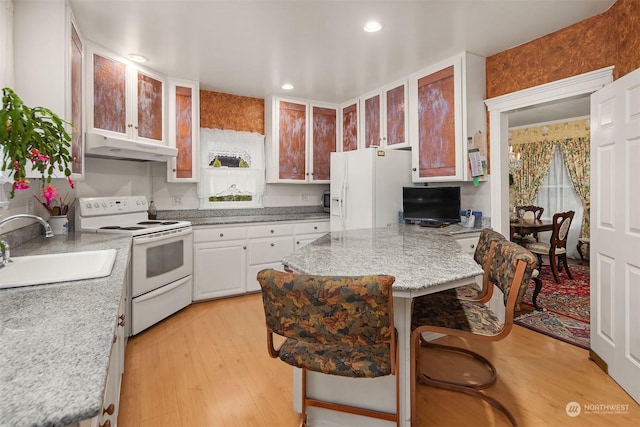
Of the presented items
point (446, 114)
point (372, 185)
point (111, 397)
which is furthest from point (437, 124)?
point (111, 397)

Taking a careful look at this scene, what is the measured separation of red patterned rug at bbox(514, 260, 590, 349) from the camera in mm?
2744

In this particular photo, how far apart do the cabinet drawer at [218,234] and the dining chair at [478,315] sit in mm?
2330

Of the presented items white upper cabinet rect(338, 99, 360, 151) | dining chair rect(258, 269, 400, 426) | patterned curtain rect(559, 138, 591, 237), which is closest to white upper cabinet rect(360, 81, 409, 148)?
white upper cabinet rect(338, 99, 360, 151)

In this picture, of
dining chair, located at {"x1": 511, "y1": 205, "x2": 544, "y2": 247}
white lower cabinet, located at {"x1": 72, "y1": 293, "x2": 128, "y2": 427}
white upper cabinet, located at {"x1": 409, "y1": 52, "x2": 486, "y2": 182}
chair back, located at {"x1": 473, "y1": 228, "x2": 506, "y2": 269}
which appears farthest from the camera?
dining chair, located at {"x1": 511, "y1": 205, "x2": 544, "y2": 247}

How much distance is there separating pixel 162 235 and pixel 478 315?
250 centimetres

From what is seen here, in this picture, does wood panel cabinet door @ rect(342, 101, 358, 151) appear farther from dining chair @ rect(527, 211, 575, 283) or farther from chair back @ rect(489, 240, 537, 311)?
chair back @ rect(489, 240, 537, 311)

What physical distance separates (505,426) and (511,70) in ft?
9.07

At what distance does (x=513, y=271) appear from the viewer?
4.85ft

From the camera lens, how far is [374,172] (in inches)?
139

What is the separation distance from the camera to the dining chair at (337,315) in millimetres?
1104

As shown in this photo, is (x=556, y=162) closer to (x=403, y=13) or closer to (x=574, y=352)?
(x=574, y=352)

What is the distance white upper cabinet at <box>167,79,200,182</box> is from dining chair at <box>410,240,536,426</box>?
2866 millimetres

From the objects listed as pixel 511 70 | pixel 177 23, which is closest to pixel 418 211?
pixel 511 70

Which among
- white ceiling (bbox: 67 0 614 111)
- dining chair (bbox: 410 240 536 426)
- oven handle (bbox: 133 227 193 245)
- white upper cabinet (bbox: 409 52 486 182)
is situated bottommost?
dining chair (bbox: 410 240 536 426)
